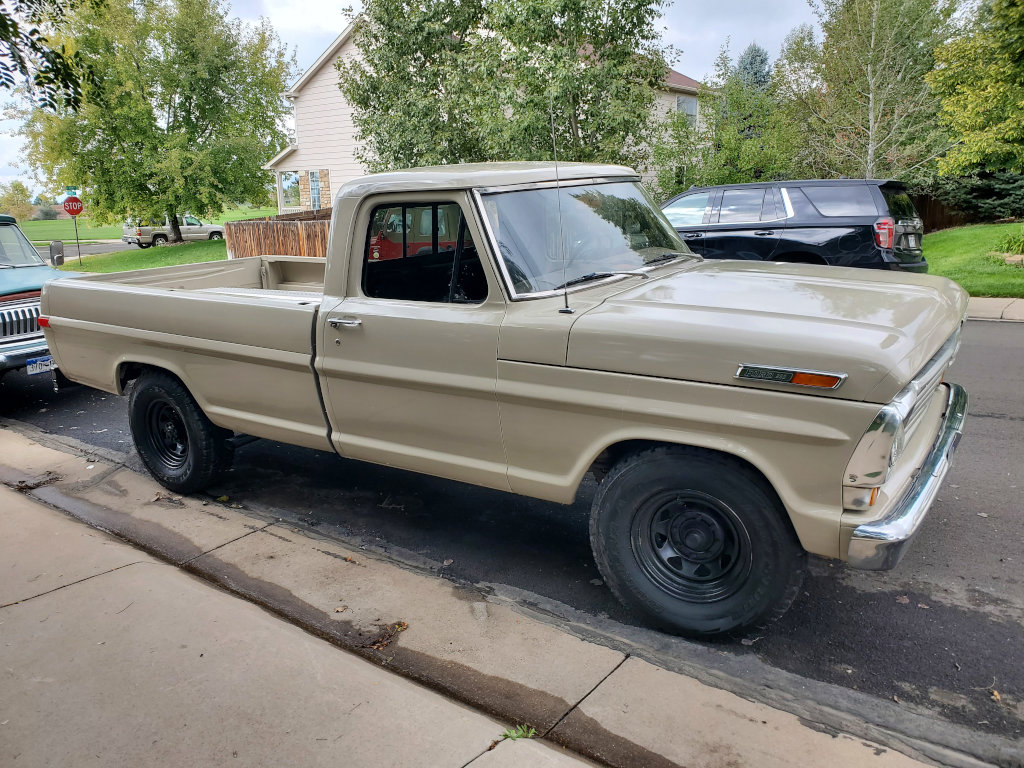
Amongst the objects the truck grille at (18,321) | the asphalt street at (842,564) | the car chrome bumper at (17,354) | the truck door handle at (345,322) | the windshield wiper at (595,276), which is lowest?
the asphalt street at (842,564)

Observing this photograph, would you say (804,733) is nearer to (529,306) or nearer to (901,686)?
(901,686)

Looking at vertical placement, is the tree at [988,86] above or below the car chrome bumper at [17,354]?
above

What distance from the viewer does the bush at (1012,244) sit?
15.4m

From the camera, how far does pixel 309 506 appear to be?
16.5 feet

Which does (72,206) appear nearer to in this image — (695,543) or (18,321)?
(18,321)

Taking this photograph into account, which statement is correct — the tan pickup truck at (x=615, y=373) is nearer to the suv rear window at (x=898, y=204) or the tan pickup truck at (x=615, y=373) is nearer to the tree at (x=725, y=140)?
the suv rear window at (x=898, y=204)

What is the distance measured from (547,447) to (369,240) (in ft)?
4.95

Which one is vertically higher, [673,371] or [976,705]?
[673,371]

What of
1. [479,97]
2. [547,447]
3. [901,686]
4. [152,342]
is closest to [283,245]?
[479,97]

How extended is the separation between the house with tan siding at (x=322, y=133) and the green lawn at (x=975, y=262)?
34.4 ft

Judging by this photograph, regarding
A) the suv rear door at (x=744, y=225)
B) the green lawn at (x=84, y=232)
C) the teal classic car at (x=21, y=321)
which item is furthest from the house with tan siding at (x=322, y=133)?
the teal classic car at (x=21, y=321)

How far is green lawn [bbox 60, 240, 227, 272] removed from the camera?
24939 millimetres

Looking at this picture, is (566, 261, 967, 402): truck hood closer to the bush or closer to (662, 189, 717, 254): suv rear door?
(662, 189, 717, 254): suv rear door

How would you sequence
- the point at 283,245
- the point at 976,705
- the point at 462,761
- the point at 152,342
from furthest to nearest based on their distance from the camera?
the point at 283,245, the point at 152,342, the point at 976,705, the point at 462,761
